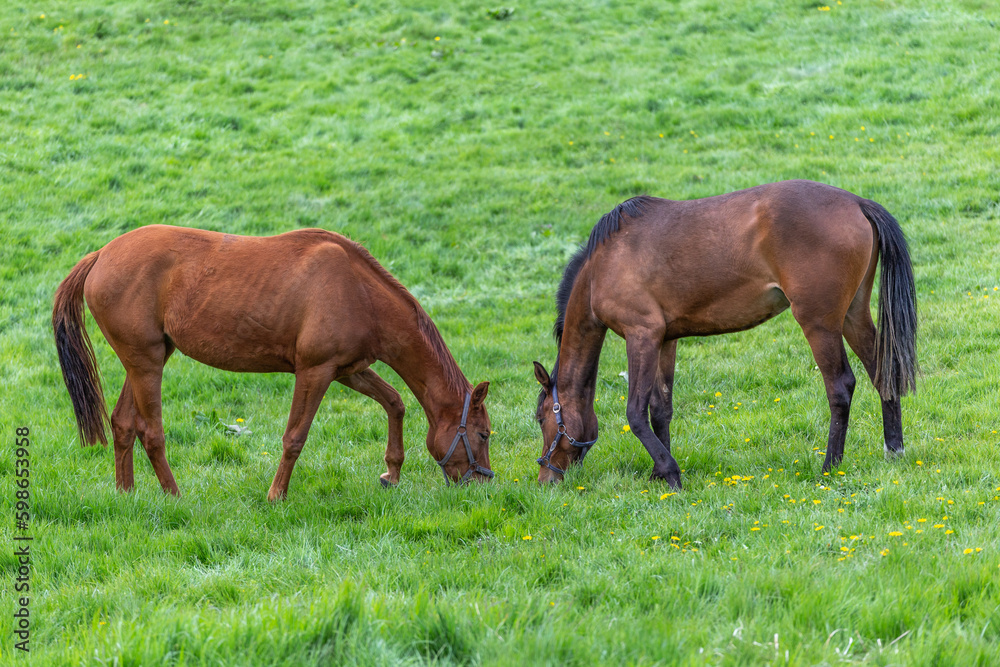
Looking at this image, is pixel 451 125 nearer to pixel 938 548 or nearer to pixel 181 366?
pixel 181 366

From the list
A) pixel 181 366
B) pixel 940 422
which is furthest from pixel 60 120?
pixel 940 422

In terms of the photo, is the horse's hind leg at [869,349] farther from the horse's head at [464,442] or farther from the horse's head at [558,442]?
the horse's head at [464,442]

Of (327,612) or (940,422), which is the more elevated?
(327,612)

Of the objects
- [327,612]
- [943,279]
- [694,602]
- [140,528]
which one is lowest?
[943,279]

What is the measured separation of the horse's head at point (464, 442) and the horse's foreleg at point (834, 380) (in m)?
2.36

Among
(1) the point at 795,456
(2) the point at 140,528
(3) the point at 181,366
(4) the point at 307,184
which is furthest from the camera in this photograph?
(4) the point at 307,184

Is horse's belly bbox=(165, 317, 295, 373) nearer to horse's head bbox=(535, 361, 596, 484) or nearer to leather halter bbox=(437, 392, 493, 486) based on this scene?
leather halter bbox=(437, 392, 493, 486)

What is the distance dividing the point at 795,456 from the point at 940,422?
4.23 ft

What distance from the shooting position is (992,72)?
15.1 meters

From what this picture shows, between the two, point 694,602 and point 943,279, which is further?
point 943,279

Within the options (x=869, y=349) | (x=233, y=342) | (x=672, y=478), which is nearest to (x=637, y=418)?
(x=672, y=478)

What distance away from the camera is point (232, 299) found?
595 cm

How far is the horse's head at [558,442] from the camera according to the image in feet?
20.4

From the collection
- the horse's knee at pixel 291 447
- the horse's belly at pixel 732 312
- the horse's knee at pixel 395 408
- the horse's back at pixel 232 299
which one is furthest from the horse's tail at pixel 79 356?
the horse's belly at pixel 732 312
